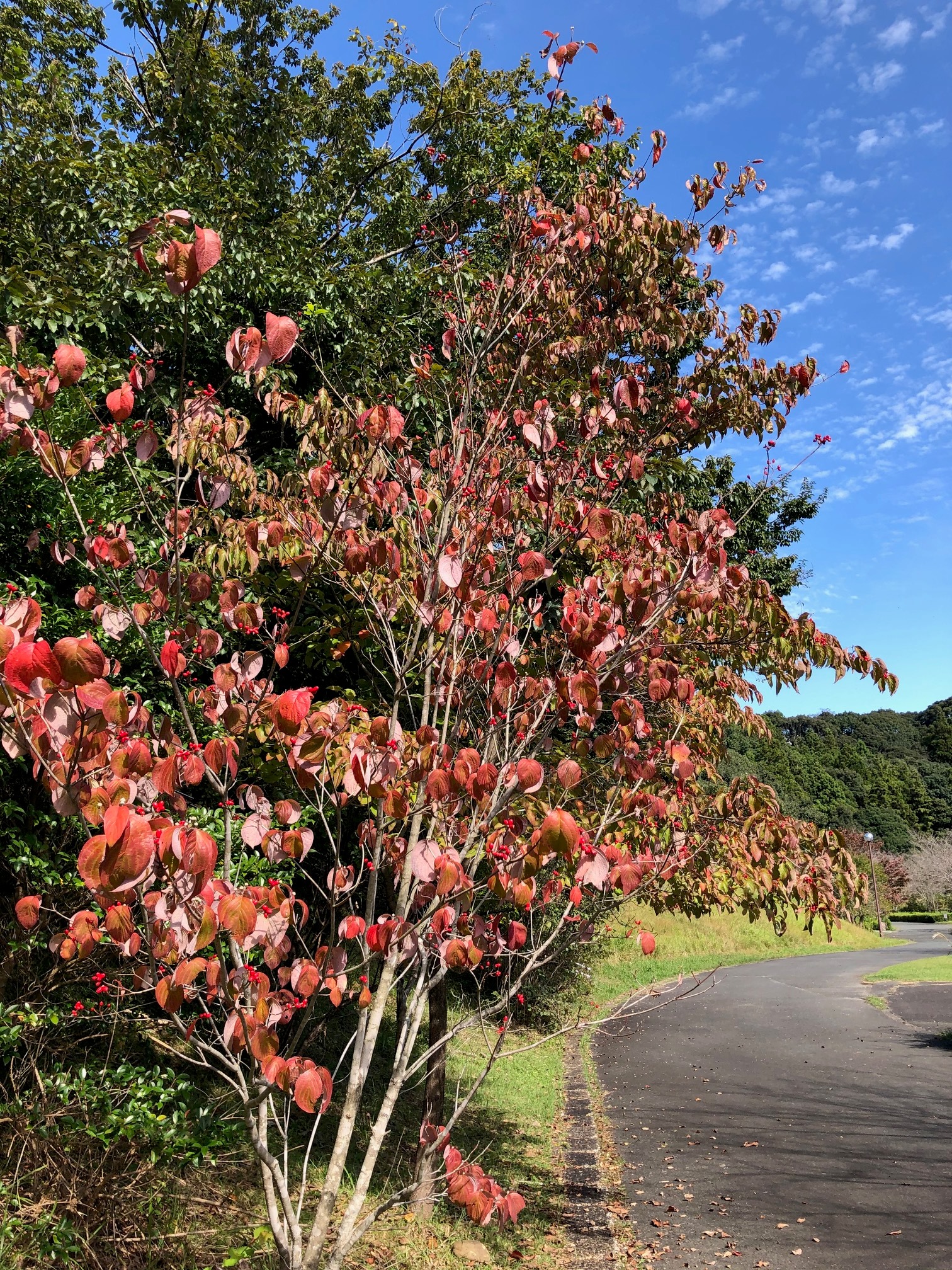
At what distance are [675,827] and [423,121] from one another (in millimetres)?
11423

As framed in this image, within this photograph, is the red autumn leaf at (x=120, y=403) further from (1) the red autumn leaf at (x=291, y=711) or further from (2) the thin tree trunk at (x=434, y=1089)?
(2) the thin tree trunk at (x=434, y=1089)

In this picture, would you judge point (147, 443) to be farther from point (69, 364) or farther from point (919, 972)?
point (919, 972)

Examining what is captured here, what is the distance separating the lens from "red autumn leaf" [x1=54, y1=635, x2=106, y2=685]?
135 centimetres

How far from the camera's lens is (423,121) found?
1130cm

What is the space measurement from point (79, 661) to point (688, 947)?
23.5m

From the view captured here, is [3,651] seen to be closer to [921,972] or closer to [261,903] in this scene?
[261,903]

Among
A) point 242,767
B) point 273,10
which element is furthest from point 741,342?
point 273,10

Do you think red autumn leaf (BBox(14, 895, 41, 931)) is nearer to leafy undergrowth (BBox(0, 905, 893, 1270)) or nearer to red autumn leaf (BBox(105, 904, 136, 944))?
red autumn leaf (BBox(105, 904, 136, 944))

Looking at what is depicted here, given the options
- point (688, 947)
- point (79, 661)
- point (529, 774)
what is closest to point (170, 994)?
point (79, 661)

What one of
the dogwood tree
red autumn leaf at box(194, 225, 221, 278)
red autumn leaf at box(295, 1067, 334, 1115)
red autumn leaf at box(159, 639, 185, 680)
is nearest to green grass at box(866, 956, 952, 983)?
the dogwood tree

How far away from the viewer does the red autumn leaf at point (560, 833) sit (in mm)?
1776

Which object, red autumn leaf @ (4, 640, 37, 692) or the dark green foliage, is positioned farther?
the dark green foliage

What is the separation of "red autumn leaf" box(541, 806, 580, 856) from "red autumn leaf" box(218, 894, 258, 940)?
0.68 m

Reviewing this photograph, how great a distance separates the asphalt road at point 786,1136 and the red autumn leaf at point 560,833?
215 centimetres
